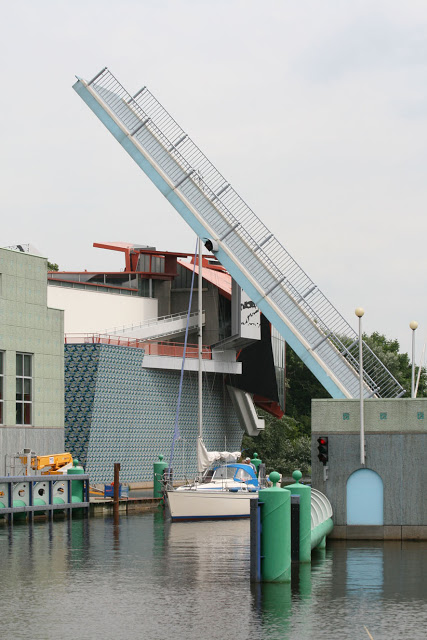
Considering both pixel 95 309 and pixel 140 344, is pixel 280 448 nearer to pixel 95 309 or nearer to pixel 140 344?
pixel 140 344

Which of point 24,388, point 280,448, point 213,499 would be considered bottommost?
point 280,448

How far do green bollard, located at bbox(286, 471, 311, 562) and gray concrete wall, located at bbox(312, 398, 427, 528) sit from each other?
527 centimetres

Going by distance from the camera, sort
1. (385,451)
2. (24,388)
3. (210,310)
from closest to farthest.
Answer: (385,451), (24,388), (210,310)

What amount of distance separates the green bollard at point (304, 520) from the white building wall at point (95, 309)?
38297mm

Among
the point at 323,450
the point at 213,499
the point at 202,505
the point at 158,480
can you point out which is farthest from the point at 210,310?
the point at 323,450

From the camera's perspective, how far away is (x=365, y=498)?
29.1 meters

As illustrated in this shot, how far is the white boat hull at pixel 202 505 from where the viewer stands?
125 feet

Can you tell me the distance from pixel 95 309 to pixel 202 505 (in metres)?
26.7

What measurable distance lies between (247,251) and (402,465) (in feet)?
63.9

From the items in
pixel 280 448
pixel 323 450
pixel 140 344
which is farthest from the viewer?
pixel 280 448

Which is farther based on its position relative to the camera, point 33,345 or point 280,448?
point 280,448

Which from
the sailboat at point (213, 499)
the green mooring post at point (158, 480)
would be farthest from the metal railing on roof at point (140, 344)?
the sailboat at point (213, 499)

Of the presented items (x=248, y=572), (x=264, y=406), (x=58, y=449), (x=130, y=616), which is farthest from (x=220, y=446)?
(x=130, y=616)

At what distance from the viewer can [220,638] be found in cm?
1581
